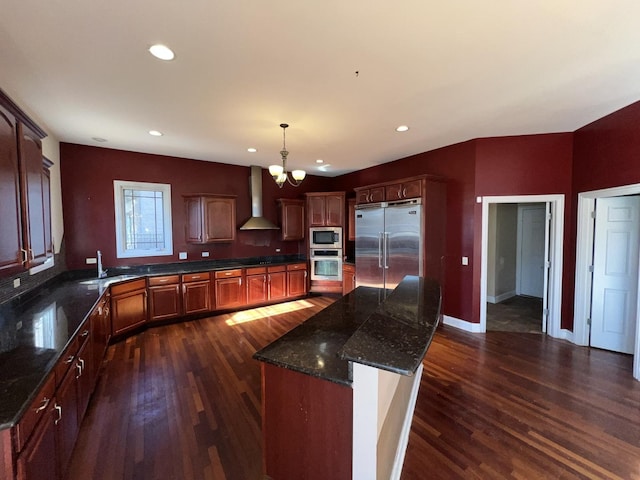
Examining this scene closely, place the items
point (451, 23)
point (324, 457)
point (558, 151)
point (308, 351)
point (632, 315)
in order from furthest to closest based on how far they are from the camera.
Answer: point (558, 151) < point (632, 315) < point (451, 23) < point (308, 351) < point (324, 457)

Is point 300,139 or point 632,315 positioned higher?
point 300,139

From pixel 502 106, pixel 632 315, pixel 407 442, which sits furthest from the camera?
pixel 632 315

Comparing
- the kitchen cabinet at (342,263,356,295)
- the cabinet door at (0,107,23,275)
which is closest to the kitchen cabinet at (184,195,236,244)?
the kitchen cabinet at (342,263,356,295)

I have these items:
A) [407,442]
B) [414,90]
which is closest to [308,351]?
[407,442]

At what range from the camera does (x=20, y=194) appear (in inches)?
75.4

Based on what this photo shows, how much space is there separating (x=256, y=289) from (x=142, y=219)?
7.29 ft

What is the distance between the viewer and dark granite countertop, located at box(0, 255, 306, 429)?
1.19 metres

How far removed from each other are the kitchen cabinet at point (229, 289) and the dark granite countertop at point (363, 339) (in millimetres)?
3103

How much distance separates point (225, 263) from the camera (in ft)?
17.2

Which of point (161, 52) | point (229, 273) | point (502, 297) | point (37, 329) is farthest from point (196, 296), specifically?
Result: point (502, 297)

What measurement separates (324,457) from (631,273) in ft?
13.2

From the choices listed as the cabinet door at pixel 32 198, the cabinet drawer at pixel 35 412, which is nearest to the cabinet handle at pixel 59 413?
the cabinet drawer at pixel 35 412

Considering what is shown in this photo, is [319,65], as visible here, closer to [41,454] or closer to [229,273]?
[41,454]

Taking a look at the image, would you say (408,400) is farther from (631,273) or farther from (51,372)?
(631,273)
